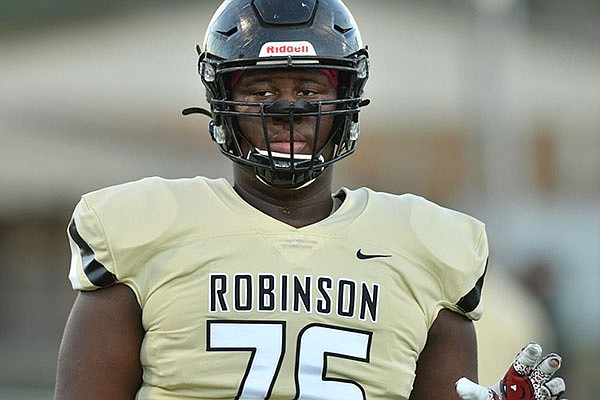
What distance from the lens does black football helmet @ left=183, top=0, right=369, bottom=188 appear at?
2523 millimetres

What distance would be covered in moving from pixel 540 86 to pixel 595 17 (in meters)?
1.21

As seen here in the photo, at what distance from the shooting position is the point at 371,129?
10.1 m

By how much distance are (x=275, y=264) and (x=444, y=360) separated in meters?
0.41

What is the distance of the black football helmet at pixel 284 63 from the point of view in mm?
2523

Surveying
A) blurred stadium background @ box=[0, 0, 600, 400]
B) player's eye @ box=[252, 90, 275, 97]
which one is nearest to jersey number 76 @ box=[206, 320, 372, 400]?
player's eye @ box=[252, 90, 275, 97]

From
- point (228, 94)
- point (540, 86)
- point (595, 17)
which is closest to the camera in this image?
point (228, 94)

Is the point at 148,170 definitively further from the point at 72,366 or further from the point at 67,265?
the point at 72,366

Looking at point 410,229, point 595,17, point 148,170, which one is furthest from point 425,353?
point 595,17

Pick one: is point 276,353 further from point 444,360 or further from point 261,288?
point 444,360

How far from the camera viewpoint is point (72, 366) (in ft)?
8.04

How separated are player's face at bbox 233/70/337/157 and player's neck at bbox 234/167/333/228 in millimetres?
97

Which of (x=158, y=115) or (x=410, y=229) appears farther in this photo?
(x=158, y=115)

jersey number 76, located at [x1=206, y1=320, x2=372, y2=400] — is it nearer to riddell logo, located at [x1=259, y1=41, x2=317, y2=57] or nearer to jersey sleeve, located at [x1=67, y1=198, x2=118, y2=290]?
jersey sleeve, located at [x1=67, y1=198, x2=118, y2=290]

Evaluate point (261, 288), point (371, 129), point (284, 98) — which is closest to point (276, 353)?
point (261, 288)
